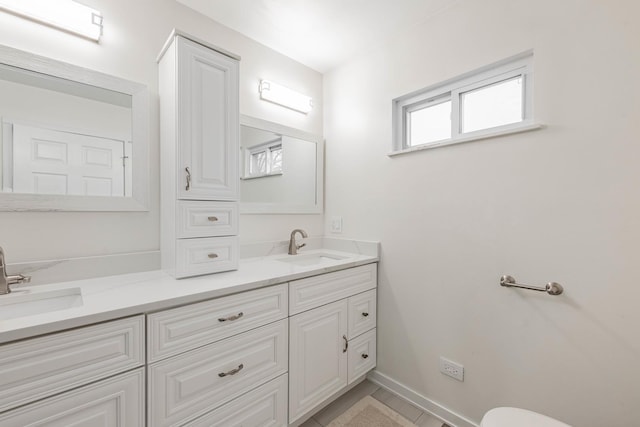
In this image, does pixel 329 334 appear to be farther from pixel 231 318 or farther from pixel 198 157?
pixel 198 157

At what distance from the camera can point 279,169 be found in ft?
6.77

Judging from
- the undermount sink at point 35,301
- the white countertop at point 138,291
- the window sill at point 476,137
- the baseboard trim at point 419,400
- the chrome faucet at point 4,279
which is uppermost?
the window sill at point 476,137

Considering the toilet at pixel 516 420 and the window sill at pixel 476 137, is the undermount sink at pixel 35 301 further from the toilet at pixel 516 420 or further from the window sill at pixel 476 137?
the window sill at pixel 476 137

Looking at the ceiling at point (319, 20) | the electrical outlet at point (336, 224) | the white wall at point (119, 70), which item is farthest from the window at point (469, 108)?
the white wall at point (119, 70)

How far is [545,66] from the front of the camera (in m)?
1.27

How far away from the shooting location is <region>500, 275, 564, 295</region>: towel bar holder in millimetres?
1229

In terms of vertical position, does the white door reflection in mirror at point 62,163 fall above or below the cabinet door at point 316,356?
above

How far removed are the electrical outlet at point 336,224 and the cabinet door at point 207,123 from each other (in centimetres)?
96

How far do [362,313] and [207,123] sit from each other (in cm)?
148

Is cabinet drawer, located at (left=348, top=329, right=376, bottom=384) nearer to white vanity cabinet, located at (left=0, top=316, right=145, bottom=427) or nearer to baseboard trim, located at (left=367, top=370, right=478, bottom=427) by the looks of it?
baseboard trim, located at (left=367, top=370, right=478, bottom=427)

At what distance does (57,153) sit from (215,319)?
103 centimetres

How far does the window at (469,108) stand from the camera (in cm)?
140

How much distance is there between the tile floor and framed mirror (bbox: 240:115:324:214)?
4.33 ft

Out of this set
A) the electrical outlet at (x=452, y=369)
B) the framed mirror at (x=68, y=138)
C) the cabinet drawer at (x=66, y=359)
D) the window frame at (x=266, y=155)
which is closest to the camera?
the cabinet drawer at (x=66, y=359)
